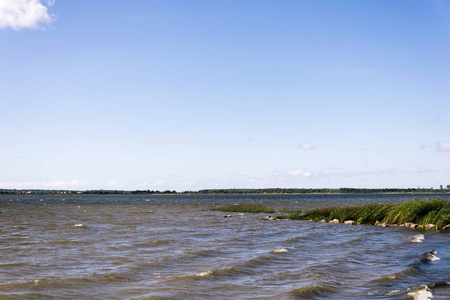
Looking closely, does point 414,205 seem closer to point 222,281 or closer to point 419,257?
point 419,257

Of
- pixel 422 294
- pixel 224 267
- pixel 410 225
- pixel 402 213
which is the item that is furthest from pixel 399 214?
pixel 422 294

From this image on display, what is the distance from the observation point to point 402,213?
1245 inches

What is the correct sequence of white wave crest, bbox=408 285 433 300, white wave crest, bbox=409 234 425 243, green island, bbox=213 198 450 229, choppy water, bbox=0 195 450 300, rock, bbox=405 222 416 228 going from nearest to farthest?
white wave crest, bbox=408 285 433 300, choppy water, bbox=0 195 450 300, white wave crest, bbox=409 234 425 243, green island, bbox=213 198 450 229, rock, bbox=405 222 416 228

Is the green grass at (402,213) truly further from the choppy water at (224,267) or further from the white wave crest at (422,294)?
the white wave crest at (422,294)

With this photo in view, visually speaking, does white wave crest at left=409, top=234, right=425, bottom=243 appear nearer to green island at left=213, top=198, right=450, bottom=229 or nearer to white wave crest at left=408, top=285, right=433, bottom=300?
green island at left=213, top=198, right=450, bottom=229

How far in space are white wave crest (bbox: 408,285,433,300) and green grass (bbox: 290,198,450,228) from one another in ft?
61.0

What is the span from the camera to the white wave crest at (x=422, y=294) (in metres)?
10.8

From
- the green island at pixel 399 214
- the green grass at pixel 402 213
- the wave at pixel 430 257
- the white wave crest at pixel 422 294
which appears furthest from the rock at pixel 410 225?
the white wave crest at pixel 422 294

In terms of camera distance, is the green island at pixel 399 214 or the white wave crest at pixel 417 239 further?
the green island at pixel 399 214

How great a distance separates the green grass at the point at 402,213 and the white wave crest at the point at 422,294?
1861cm

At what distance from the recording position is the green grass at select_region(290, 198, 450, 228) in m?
29.0

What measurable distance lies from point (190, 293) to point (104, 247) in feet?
33.1

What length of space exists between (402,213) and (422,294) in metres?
22.1

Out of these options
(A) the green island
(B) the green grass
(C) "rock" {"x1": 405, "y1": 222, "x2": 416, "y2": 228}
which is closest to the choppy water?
(A) the green island
